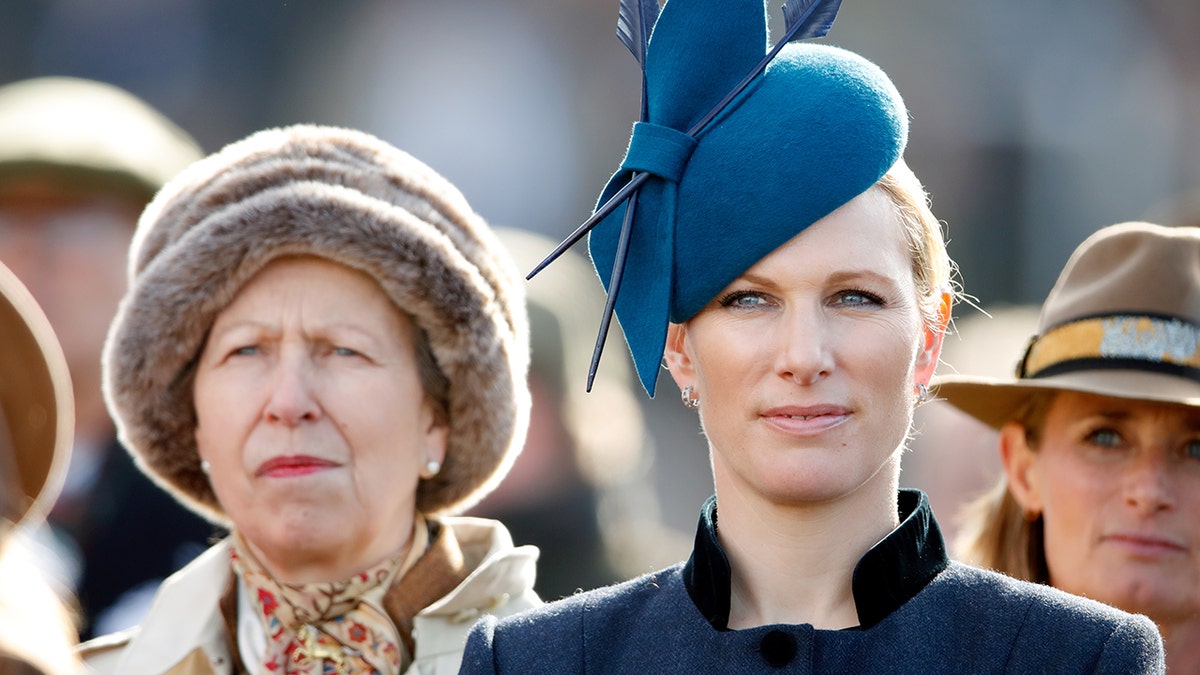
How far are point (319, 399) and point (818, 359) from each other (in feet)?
4.89

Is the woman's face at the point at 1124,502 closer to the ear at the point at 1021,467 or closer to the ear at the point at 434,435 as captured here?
the ear at the point at 1021,467

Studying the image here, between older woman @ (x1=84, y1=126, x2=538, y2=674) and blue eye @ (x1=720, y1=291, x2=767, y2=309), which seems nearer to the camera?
blue eye @ (x1=720, y1=291, x2=767, y2=309)

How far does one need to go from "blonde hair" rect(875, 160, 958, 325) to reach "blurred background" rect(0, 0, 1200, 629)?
713 cm

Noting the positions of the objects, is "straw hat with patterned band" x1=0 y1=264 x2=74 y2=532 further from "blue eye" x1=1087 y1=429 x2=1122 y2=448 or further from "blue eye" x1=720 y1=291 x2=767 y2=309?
"blue eye" x1=1087 y1=429 x2=1122 y2=448

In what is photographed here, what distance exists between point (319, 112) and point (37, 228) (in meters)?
5.43

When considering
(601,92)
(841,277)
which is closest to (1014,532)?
(841,277)

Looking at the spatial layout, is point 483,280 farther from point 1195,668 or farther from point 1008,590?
point 1195,668

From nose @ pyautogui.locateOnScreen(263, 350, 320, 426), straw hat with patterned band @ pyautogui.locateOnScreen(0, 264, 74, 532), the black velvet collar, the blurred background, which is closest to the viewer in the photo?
the black velvet collar

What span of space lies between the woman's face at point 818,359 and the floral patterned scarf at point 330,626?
1277mm

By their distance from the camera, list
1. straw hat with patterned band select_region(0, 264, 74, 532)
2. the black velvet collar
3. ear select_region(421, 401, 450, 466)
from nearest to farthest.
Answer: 1. the black velvet collar
2. straw hat with patterned band select_region(0, 264, 74, 532)
3. ear select_region(421, 401, 450, 466)

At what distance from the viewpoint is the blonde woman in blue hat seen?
10.0ft

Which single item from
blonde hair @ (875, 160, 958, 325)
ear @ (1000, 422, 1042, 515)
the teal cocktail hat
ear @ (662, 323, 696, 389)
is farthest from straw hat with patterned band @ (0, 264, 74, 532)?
ear @ (1000, 422, 1042, 515)

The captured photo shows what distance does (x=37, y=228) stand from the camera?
559 centimetres

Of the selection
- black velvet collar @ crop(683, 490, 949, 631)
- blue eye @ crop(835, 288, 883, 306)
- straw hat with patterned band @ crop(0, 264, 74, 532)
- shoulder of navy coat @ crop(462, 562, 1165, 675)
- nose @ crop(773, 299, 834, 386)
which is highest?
blue eye @ crop(835, 288, 883, 306)
